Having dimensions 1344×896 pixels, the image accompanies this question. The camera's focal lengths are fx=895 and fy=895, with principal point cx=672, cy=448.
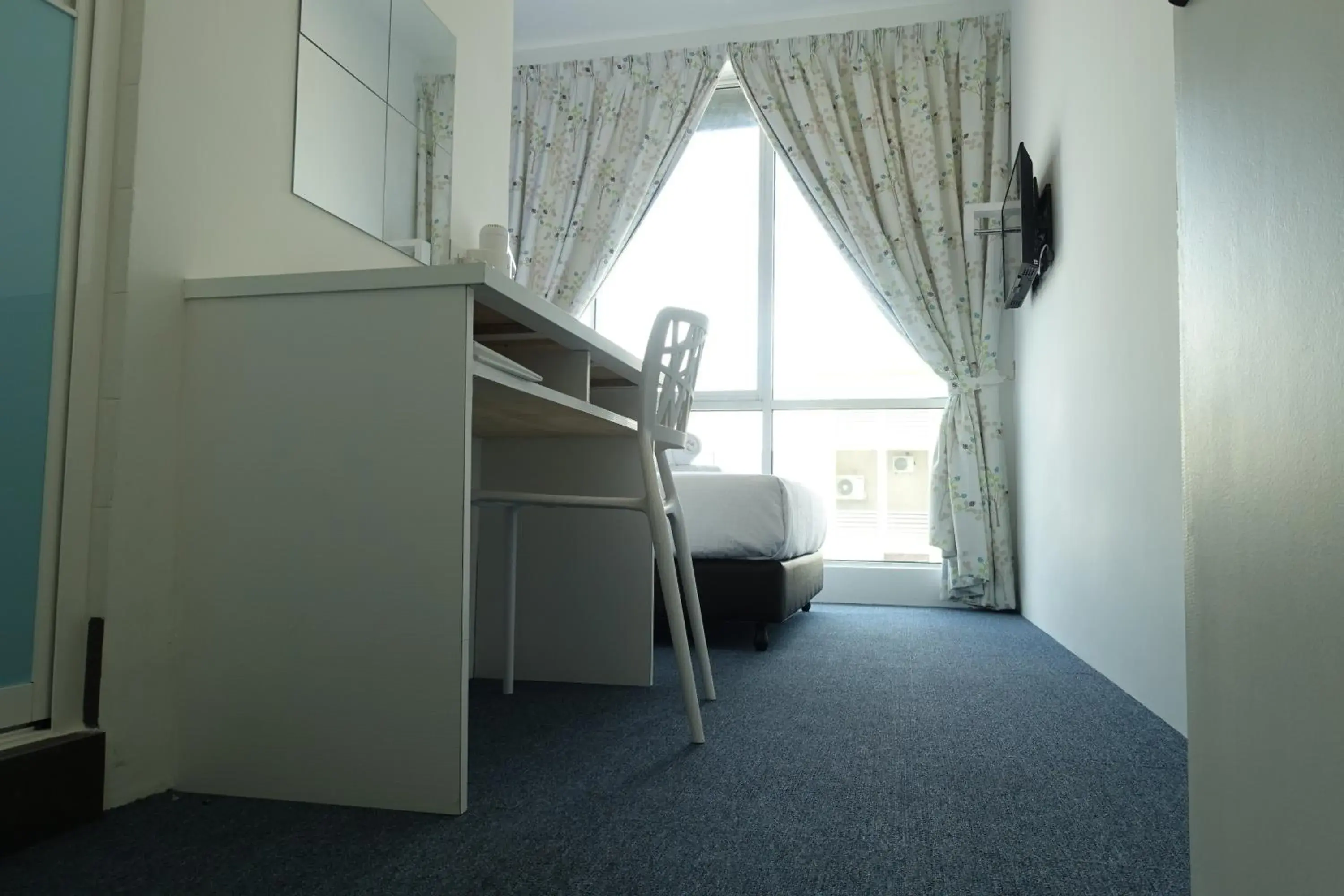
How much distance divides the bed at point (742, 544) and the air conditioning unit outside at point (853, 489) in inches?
62.1

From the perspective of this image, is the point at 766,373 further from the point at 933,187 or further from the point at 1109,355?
the point at 1109,355

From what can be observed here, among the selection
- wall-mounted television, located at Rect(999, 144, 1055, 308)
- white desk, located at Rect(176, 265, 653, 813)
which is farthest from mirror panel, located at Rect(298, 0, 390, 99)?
wall-mounted television, located at Rect(999, 144, 1055, 308)

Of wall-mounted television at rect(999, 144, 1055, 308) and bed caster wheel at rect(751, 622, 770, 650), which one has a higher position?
wall-mounted television at rect(999, 144, 1055, 308)

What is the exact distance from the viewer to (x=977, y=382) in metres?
3.95

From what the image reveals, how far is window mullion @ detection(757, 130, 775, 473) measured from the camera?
4434 mm

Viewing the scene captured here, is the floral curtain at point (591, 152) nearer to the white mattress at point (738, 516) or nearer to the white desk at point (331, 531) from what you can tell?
the white mattress at point (738, 516)

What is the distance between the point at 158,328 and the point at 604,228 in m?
3.28

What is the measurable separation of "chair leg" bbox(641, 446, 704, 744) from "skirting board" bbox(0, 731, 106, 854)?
2.88ft

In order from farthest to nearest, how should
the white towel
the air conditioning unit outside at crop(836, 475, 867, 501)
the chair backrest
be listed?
the air conditioning unit outside at crop(836, 475, 867, 501) → the white towel → the chair backrest

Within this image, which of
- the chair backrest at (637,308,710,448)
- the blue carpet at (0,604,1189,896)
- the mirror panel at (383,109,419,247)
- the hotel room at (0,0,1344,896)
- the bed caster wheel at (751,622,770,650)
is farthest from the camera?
the bed caster wheel at (751,622,770,650)

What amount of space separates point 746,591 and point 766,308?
83.2 inches

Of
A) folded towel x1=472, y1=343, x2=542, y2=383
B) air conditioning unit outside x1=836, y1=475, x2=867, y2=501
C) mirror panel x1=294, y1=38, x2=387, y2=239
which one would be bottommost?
air conditioning unit outside x1=836, y1=475, x2=867, y2=501

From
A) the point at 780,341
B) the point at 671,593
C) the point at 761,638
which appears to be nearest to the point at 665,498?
the point at 671,593

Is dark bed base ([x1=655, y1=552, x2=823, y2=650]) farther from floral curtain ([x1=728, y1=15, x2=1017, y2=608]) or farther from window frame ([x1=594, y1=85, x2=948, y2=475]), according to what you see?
window frame ([x1=594, y1=85, x2=948, y2=475])
